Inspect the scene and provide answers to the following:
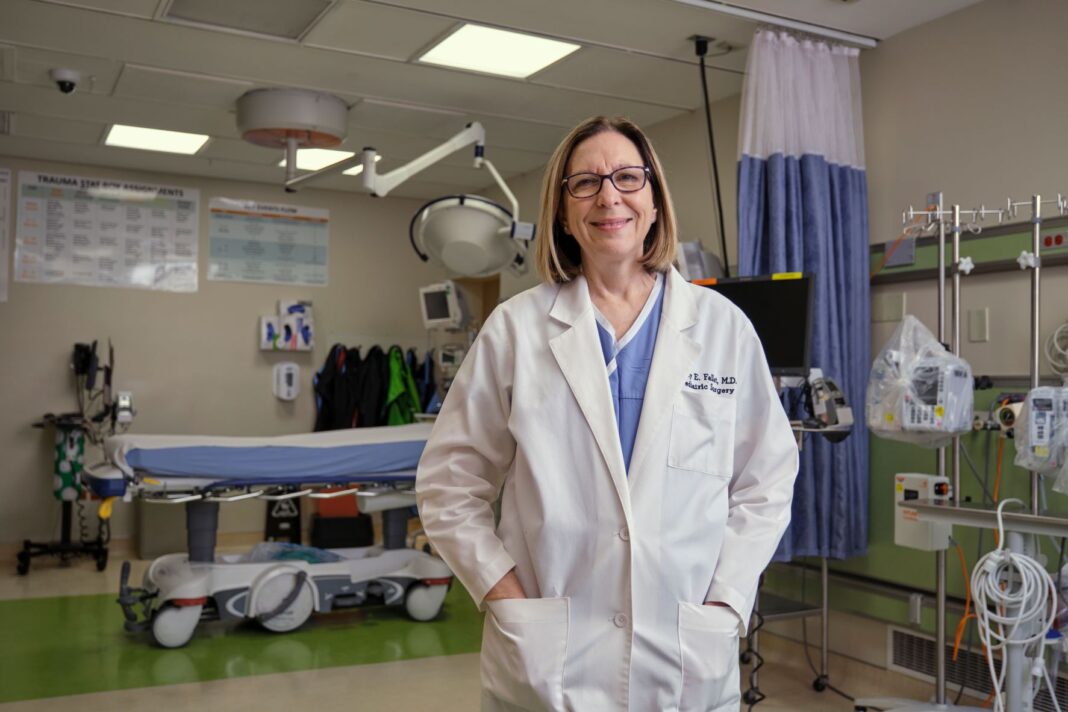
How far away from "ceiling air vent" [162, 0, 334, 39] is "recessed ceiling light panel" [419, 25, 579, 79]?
58cm

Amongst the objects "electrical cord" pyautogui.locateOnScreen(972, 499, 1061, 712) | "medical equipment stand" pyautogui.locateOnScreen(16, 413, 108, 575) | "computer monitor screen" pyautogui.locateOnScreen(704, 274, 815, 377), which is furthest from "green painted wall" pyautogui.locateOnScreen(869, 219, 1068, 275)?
"medical equipment stand" pyautogui.locateOnScreen(16, 413, 108, 575)

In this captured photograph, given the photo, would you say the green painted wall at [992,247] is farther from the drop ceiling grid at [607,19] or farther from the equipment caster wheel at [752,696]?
the equipment caster wheel at [752,696]

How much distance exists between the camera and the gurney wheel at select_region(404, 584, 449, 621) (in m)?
4.88

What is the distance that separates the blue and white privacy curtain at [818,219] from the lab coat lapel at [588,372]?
2518 millimetres

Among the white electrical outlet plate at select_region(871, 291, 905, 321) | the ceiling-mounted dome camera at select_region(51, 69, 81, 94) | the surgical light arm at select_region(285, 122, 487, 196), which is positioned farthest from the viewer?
the surgical light arm at select_region(285, 122, 487, 196)

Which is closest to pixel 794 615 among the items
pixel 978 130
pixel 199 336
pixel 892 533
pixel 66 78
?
pixel 892 533

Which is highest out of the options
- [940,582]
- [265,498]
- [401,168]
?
[401,168]

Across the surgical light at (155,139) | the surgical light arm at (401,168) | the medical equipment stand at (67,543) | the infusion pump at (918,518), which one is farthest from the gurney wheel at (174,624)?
the infusion pump at (918,518)

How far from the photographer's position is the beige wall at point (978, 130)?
11.4 ft

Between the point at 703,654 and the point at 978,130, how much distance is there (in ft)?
9.68

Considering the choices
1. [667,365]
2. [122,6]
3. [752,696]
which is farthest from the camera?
[122,6]

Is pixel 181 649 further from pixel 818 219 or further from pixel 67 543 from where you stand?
pixel 818 219

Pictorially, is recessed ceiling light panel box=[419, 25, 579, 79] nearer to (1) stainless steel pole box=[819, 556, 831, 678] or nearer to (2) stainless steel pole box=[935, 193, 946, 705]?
(2) stainless steel pole box=[935, 193, 946, 705]

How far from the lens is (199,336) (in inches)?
275
